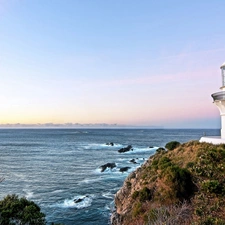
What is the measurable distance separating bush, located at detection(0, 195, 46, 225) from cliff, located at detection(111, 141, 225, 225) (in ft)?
17.1

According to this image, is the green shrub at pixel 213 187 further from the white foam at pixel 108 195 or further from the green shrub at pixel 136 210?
the white foam at pixel 108 195

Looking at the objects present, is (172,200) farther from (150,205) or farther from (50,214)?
(50,214)

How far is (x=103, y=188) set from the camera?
32938 millimetres

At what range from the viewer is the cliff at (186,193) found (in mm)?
13484

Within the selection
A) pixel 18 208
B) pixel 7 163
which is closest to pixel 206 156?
pixel 18 208

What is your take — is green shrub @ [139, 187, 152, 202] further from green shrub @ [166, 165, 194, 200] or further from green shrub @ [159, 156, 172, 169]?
green shrub @ [159, 156, 172, 169]

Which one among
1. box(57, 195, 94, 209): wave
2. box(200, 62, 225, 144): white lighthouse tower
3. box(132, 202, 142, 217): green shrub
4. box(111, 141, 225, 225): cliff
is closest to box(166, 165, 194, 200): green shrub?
box(111, 141, 225, 225): cliff

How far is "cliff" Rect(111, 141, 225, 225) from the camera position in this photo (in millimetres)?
13484

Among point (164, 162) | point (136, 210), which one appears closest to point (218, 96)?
point (164, 162)

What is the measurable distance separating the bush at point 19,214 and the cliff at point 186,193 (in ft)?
17.1

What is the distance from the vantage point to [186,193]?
17.0 meters

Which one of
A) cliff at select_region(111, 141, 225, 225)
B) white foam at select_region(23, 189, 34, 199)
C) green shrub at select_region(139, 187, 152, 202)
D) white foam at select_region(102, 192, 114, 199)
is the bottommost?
white foam at select_region(102, 192, 114, 199)

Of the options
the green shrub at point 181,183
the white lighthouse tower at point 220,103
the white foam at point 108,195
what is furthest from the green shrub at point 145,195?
the white foam at point 108,195

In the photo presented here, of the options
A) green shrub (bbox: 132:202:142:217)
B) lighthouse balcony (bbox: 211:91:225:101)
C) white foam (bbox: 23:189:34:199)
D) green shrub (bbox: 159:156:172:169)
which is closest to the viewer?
green shrub (bbox: 132:202:142:217)
